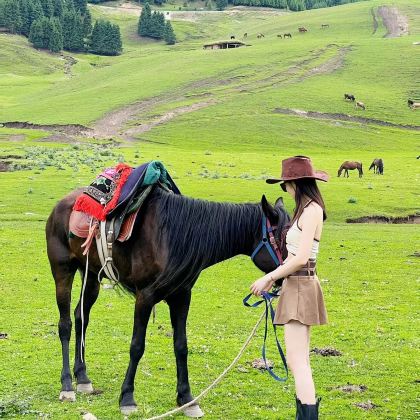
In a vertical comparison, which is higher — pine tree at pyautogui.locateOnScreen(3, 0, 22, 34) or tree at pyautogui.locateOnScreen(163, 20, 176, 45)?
pine tree at pyautogui.locateOnScreen(3, 0, 22, 34)

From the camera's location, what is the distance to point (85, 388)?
930 centimetres

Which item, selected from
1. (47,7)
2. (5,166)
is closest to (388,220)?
(5,166)

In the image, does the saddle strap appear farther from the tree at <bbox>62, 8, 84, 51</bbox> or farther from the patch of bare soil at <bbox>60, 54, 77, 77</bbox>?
the tree at <bbox>62, 8, 84, 51</bbox>

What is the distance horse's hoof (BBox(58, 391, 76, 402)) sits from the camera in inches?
352

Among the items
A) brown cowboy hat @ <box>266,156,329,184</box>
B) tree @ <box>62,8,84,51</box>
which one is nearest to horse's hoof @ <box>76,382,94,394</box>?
brown cowboy hat @ <box>266,156,329,184</box>

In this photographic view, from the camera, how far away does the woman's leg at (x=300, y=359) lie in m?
6.86

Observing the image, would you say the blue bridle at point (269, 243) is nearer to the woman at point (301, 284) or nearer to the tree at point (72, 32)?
the woman at point (301, 284)

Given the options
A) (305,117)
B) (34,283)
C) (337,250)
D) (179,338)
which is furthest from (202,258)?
(305,117)

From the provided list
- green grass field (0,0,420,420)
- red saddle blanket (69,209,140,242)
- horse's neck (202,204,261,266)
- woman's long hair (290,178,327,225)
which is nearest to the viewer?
woman's long hair (290,178,327,225)

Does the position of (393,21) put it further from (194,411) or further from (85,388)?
(194,411)

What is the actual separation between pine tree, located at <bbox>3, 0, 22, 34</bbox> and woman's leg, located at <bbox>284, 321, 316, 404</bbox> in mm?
152676

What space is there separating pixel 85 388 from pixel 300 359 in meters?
3.76

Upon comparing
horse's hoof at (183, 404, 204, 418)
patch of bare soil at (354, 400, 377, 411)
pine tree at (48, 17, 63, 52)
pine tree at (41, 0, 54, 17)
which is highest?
pine tree at (41, 0, 54, 17)

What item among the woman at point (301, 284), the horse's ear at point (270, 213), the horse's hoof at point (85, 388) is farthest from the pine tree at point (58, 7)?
the woman at point (301, 284)
